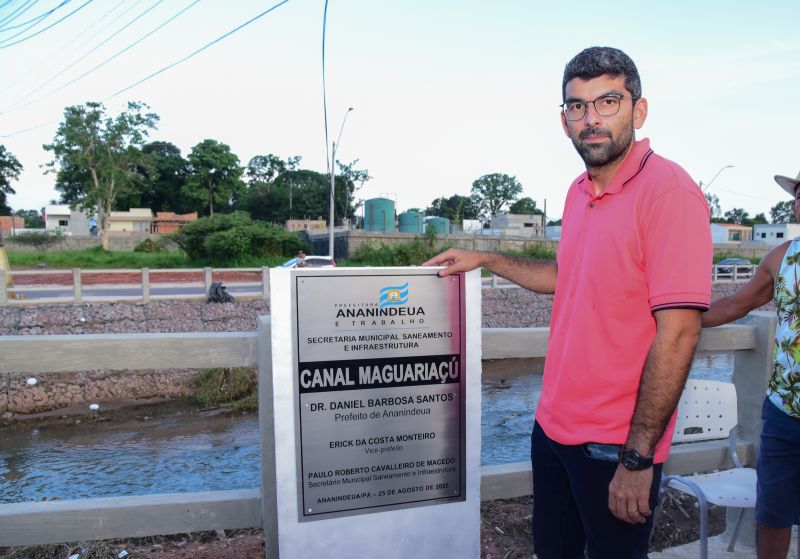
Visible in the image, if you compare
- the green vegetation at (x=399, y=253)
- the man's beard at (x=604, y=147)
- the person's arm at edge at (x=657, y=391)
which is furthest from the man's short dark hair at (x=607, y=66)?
the green vegetation at (x=399, y=253)

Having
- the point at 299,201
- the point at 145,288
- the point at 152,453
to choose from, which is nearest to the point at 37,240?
the point at 145,288

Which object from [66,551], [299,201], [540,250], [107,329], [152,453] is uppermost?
[299,201]

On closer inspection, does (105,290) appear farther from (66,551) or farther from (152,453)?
(66,551)

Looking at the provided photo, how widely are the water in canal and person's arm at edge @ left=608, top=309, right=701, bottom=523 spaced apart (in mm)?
6972

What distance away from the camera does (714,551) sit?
3322mm

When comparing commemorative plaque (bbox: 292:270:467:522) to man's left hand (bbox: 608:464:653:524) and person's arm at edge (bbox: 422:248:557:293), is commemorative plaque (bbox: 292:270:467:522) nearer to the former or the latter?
person's arm at edge (bbox: 422:248:557:293)

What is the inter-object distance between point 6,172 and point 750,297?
290ft

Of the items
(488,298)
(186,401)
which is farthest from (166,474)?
(488,298)

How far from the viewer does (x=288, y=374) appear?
88.4 inches

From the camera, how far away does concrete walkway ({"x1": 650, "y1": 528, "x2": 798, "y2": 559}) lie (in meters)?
3.20

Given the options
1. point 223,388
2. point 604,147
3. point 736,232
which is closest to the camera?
point 604,147

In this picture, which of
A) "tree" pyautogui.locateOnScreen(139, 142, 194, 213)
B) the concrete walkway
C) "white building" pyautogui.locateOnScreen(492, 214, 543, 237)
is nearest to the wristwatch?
the concrete walkway

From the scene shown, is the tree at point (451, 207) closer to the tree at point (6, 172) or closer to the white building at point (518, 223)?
the white building at point (518, 223)

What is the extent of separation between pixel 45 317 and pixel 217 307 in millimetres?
4147
